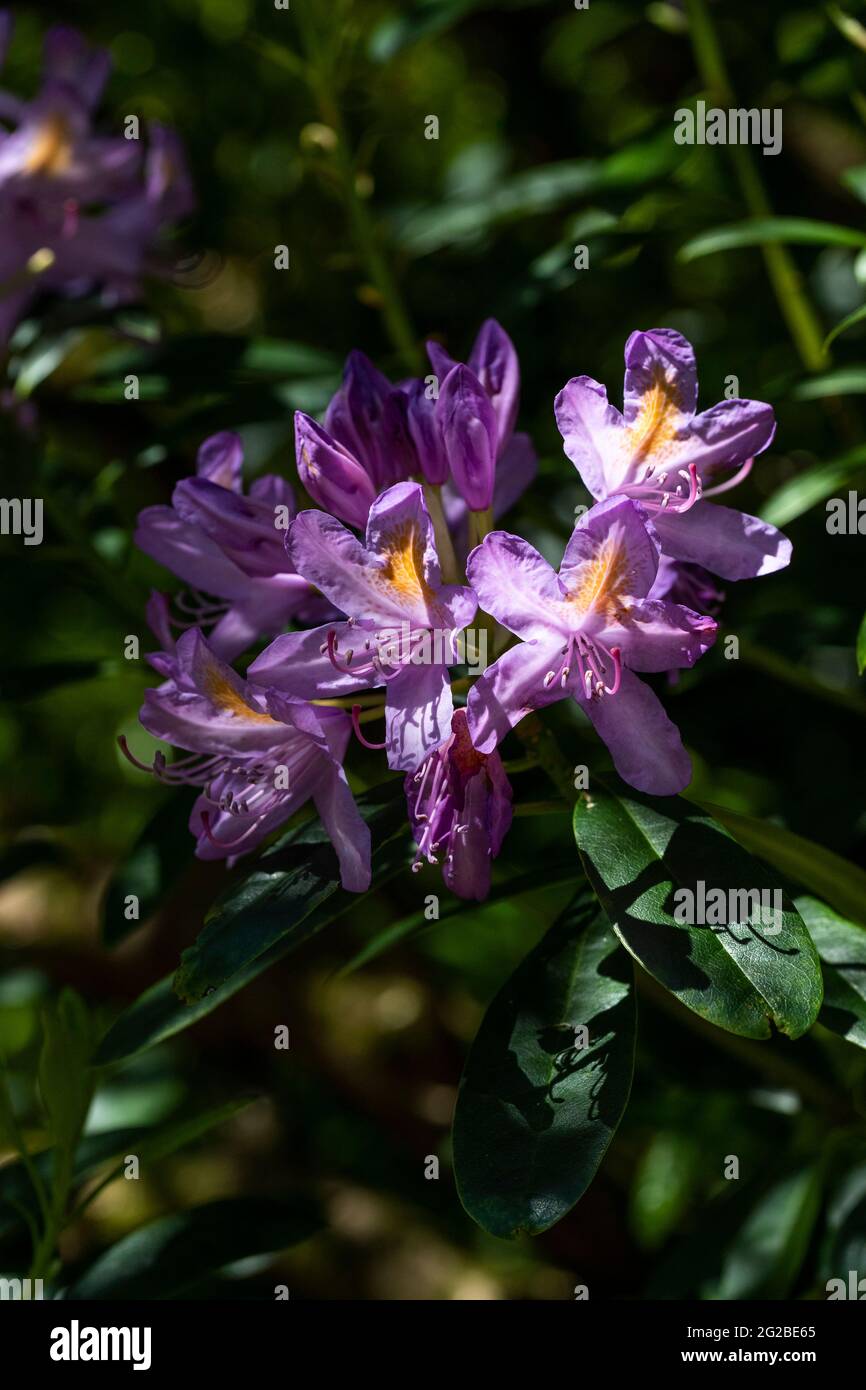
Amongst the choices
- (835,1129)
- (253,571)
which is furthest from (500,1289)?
(253,571)

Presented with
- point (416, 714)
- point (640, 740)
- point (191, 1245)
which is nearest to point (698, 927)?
point (640, 740)

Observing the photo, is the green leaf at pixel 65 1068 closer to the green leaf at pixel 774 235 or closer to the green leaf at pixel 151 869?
the green leaf at pixel 151 869

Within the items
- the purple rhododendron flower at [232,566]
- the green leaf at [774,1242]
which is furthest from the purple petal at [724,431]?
the green leaf at [774,1242]

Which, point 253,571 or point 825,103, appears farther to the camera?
point 825,103

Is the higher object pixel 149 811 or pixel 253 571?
pixel 149 811

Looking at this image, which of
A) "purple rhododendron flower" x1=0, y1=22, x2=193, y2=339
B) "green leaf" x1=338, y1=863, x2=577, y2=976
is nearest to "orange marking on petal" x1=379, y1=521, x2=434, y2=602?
"green leaf" x1=338, y1=863, x2=577, y2=976

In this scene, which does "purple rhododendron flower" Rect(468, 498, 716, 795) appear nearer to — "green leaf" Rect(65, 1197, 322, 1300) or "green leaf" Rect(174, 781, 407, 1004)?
"green leaf" Rect(174, 781, 407, 1004)
